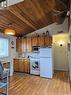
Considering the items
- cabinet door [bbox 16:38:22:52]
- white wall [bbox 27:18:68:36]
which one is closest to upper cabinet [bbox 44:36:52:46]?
white wall [bbox 27:18:68:36]

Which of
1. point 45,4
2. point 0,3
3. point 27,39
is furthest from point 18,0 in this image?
point 27,39

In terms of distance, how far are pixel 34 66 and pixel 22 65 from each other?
85 centimetres

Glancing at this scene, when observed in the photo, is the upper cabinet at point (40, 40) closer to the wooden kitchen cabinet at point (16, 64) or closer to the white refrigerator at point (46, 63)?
the white refrigerator at point (46, 63)

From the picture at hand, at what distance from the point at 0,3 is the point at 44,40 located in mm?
3502

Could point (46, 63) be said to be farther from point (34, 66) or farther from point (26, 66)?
point (26, 66)

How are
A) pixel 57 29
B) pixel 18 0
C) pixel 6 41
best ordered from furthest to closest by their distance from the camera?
pixel 57 29, pixel 6 41, pixel 18 0

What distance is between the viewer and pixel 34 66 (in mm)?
6508

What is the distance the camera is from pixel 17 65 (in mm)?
7086

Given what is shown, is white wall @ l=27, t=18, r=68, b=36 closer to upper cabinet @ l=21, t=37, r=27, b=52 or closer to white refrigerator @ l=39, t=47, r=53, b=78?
→ upper cabinet @ l=21, t=37, r=27, b=52

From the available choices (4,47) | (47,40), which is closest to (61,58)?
(47,40)

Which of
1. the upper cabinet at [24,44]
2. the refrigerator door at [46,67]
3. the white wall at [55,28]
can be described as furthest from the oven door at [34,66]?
the white wall at [55,28]

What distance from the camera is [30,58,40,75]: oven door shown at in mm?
6410

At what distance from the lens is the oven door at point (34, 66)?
21.0 ft

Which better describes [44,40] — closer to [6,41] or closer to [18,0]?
[6,41]
